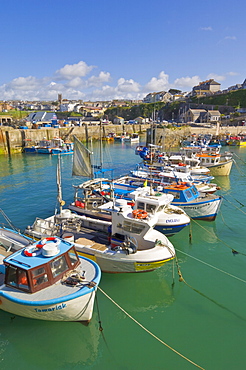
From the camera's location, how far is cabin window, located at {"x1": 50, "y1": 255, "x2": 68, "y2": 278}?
35.1ft

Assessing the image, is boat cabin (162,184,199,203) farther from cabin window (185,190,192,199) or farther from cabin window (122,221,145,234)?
cabin window (122,221,145,234)

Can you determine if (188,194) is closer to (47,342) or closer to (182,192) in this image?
(182,192)

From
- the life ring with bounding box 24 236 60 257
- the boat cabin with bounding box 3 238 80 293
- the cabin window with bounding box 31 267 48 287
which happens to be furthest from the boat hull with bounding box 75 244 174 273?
the cabin window with bounding box 31 267 48 287

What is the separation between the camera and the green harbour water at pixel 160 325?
9589 millimetres

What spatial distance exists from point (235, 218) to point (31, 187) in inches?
933

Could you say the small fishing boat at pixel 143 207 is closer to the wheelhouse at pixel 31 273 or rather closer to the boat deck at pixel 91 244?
the boat deck at pixel 91 244

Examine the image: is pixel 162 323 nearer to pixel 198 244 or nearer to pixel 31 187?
pixel 198 244

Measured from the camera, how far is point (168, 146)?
230 feet

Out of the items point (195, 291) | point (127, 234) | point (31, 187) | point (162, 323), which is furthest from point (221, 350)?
point (31, 187)

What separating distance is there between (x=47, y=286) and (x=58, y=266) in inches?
34.5

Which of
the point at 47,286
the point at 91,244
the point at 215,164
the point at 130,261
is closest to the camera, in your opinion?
the point at 47,286

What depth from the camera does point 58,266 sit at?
35.8 feet

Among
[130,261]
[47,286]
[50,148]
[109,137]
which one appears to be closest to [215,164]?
[130,261]

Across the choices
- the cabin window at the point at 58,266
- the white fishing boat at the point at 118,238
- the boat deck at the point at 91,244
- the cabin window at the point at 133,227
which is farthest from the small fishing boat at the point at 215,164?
the cabin window at the point at 58,266
